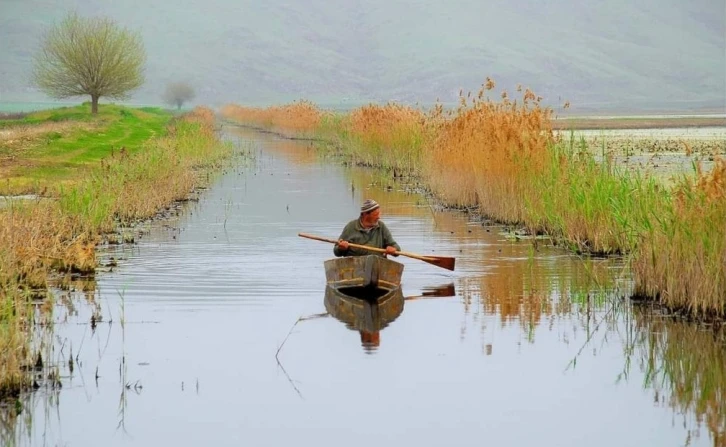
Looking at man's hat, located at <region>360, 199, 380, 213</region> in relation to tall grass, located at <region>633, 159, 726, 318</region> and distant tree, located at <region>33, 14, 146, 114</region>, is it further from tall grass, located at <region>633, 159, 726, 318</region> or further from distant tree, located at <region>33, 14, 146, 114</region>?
distant tree, located at <region>33, 14, 146, 114</region>

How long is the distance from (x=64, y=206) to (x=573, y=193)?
318 inches

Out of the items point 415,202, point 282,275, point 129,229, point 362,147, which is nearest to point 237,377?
point 282,275

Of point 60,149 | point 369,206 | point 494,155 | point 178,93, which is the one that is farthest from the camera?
point 178,93

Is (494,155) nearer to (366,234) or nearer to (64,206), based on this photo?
(64,206)

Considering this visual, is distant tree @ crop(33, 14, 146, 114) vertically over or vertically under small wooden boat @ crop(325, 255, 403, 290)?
over

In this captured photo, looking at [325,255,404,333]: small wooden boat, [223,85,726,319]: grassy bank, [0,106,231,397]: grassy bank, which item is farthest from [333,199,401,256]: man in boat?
[0,106,231,397]: grassy bank

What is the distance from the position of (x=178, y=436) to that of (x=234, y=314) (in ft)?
16.7

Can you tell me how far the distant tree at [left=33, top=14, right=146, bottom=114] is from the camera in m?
84.5

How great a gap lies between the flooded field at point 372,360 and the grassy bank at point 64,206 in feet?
1.53

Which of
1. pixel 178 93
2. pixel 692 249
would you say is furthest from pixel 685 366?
pixel 178 93

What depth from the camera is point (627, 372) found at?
12.4 m

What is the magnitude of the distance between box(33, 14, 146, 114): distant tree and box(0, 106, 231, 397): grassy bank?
3203cm

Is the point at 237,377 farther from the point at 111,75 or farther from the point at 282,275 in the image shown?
the point at 111,75

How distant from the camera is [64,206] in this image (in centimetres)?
2228
